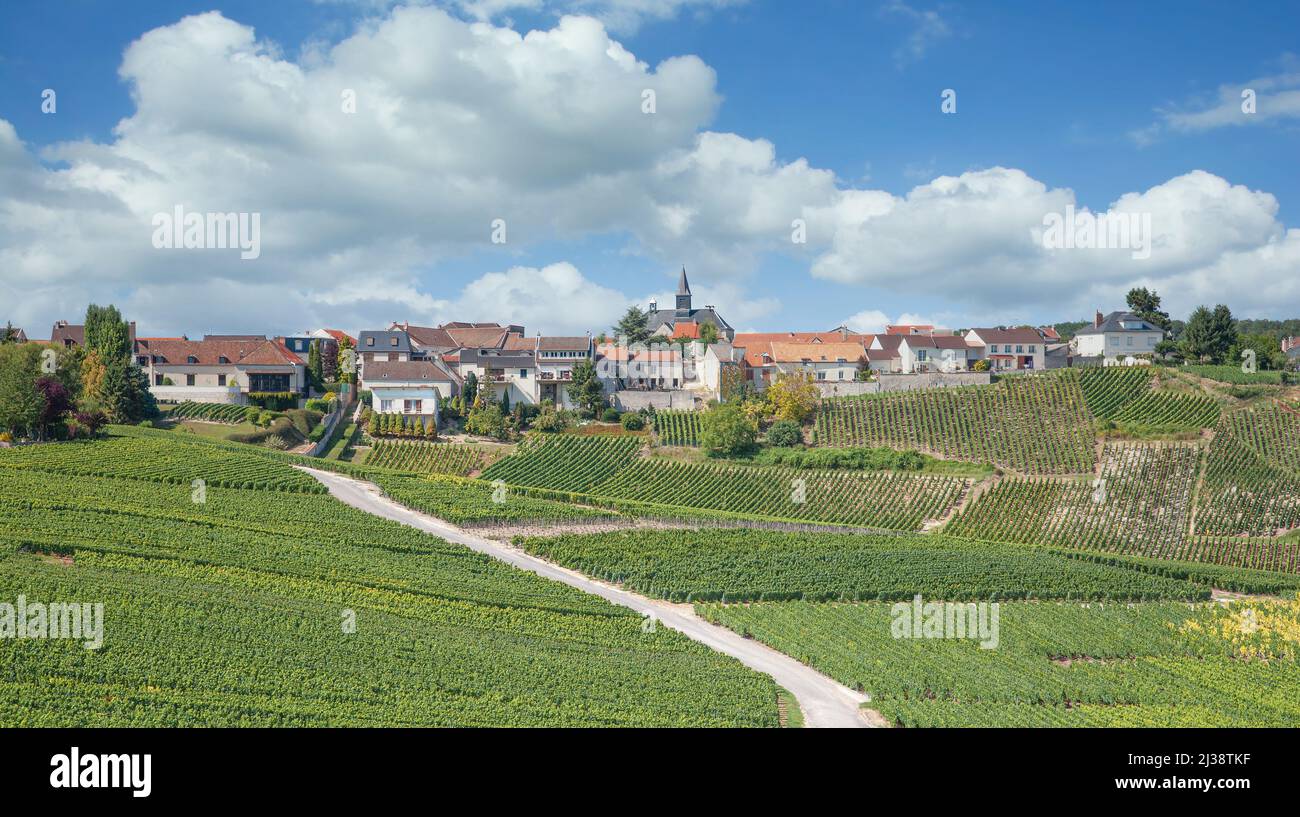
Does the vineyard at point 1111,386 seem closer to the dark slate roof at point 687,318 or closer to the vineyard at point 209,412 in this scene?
the dark slate roof at point 687,318

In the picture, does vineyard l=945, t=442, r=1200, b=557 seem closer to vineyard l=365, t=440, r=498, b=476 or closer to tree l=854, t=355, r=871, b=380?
tree l=854, t=355, r=871, b=380

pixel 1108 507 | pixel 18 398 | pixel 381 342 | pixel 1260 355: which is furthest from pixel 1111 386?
pixel 18 398

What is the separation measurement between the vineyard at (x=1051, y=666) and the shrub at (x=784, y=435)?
28.5 m

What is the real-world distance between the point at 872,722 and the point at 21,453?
49704mm

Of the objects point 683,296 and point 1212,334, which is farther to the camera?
point 683,296

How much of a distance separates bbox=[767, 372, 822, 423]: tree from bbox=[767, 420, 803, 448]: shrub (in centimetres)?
220

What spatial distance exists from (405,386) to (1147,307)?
2779 inches

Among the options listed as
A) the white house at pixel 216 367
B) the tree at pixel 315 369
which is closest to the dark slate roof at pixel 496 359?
the tree at pixel 315 369

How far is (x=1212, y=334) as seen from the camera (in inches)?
3125

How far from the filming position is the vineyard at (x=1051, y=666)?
27.8m

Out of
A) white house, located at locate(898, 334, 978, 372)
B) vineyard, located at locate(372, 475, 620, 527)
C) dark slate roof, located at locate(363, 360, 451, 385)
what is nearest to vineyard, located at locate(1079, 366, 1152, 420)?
white house, located at locate(898, 334, 978, 372)

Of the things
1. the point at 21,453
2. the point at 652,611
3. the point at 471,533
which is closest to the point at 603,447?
the point at 471,533

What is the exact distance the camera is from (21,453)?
53.2 meters

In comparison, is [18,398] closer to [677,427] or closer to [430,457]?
[430,457]
